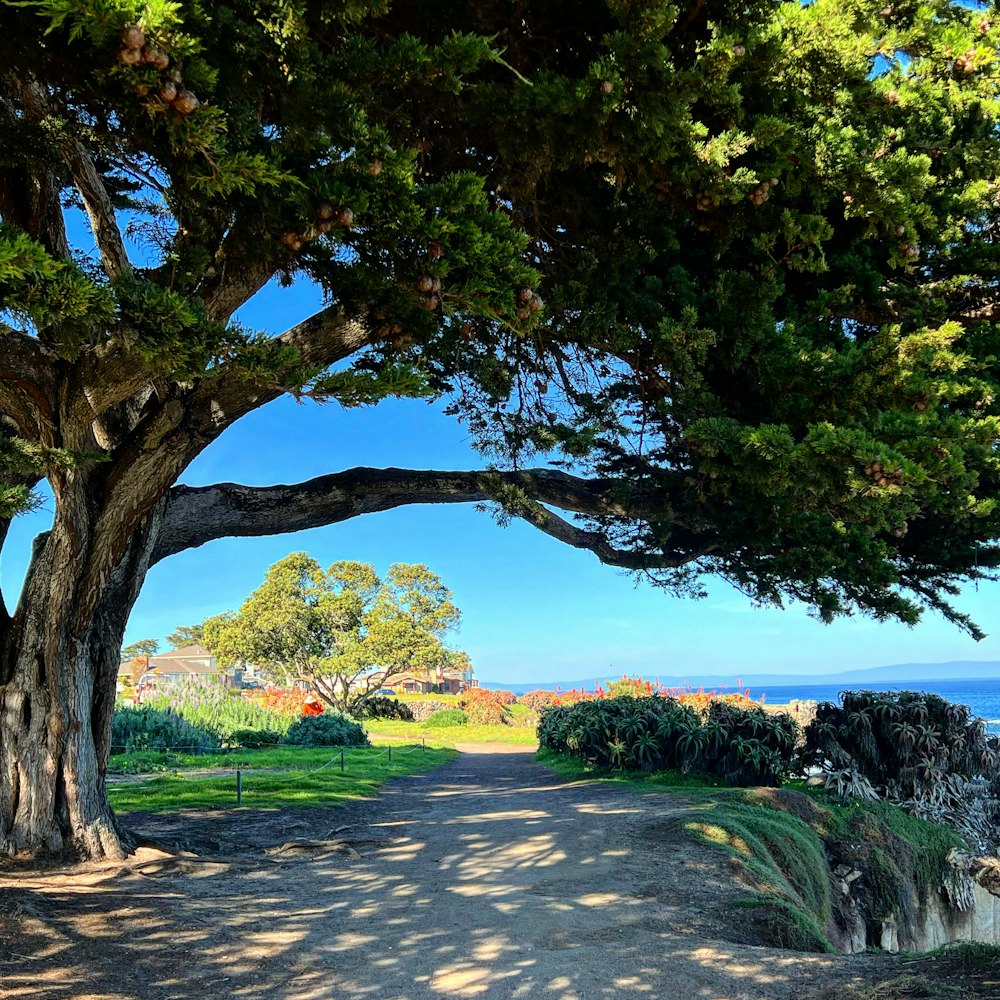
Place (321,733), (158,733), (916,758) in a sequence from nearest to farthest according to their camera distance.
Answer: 1. (916,758)
2. (158,733)
3. (321,733)

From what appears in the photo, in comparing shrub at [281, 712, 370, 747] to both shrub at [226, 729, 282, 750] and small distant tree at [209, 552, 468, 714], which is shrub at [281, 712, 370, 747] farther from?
small distant tree at [209, 552, 468, 714]

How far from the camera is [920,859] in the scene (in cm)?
1091

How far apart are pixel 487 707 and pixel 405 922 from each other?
2847 cm

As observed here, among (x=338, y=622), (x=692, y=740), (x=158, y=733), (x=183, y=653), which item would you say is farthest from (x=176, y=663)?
(x=692, y=740)

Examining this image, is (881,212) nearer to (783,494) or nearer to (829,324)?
(829,324)

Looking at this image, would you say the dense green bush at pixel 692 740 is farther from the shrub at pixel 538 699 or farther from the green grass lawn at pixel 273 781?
the shrub at pixel 538 699

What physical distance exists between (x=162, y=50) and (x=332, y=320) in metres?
2.93

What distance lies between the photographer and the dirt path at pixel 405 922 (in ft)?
14.5

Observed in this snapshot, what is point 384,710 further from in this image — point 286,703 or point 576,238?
point 576,238

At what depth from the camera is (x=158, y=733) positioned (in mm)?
18859

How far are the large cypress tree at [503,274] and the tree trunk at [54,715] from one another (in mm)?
27

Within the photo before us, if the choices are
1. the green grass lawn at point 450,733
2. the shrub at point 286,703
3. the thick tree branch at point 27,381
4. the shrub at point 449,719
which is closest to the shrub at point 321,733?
the green grass lawn at point 450,733

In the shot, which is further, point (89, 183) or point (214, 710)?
point (214, 710)

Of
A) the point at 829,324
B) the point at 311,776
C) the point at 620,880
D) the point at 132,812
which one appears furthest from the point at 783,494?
the point at 311,776
